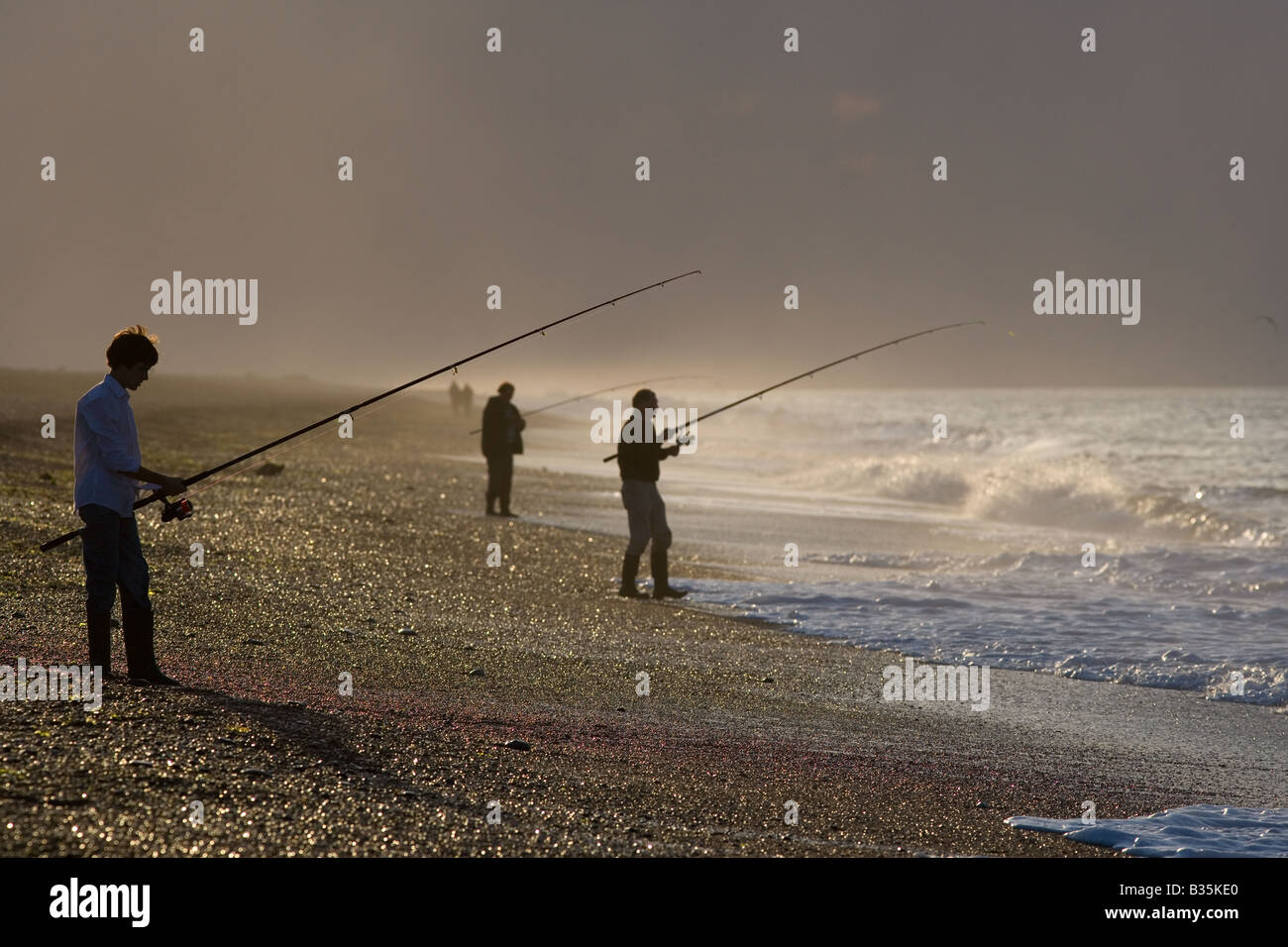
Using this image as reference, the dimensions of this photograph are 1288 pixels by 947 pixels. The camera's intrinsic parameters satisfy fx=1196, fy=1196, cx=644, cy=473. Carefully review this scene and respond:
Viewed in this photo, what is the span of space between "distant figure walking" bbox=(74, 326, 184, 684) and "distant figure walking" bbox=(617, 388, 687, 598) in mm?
5178

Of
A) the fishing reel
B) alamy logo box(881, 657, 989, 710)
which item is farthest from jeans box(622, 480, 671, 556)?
the fishing reel

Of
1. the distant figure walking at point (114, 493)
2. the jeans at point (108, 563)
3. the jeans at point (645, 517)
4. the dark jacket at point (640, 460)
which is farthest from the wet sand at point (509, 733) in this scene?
the dark jacket at point (640, 460)

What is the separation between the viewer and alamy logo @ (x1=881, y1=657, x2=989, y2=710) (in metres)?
6.96

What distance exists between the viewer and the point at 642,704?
622 cm

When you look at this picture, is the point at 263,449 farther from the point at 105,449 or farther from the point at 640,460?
the point at 640,460

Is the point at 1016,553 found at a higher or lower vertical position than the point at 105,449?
lower

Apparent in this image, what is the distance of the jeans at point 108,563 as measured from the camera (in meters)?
5.40

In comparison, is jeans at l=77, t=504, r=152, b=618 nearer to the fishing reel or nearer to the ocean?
the fishing reel

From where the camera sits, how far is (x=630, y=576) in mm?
10242

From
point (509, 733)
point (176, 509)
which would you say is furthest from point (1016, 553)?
point (176, 509)

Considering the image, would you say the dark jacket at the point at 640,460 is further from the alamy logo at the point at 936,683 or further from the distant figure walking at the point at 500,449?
Answer: the distant figure walking at the point at 500,449
